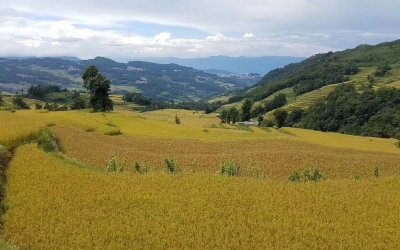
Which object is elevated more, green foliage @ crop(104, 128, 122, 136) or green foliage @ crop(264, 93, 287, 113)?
green foliage @ crop(104, 128, 122, 136)

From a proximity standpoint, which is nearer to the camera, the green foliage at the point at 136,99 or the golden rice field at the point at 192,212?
the golden rice field at the point at 192,212

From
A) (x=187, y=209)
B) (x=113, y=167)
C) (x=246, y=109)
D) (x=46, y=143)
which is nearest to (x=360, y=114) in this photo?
(x=246, y=109)

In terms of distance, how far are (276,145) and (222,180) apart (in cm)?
1694

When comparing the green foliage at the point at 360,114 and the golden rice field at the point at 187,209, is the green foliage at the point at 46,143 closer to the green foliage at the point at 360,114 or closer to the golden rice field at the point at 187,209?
the golden rice field at the point at 187,209

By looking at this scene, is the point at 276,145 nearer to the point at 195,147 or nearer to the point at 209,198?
the point at 195,147

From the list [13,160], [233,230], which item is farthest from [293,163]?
[13,160]

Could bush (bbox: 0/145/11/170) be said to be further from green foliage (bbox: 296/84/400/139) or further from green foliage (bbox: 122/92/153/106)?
green foliage (bbox: 122/92/153/106)

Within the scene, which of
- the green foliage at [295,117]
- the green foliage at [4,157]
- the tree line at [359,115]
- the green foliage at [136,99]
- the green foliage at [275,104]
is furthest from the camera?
the green foliage at [136,99]

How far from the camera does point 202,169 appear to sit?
22875 mm

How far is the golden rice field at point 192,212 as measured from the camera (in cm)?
1102

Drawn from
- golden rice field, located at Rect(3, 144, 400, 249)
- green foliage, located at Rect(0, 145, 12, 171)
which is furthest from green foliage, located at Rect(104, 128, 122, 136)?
golden rice field, located at Rect(3, 144, 400, 249)

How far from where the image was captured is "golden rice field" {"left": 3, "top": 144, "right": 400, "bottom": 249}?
A: 36.2ft

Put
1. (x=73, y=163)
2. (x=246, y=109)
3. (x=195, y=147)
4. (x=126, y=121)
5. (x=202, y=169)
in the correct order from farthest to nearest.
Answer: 1. (x=246, y=109)
2. (x=126, y=121)
3. (x=195, y=147)
4. (x=202, y=169)
5. (x=73, y=163)

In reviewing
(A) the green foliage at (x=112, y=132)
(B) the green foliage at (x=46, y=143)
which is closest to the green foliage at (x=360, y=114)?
(A) the green foliage at (x=112, y=132)
